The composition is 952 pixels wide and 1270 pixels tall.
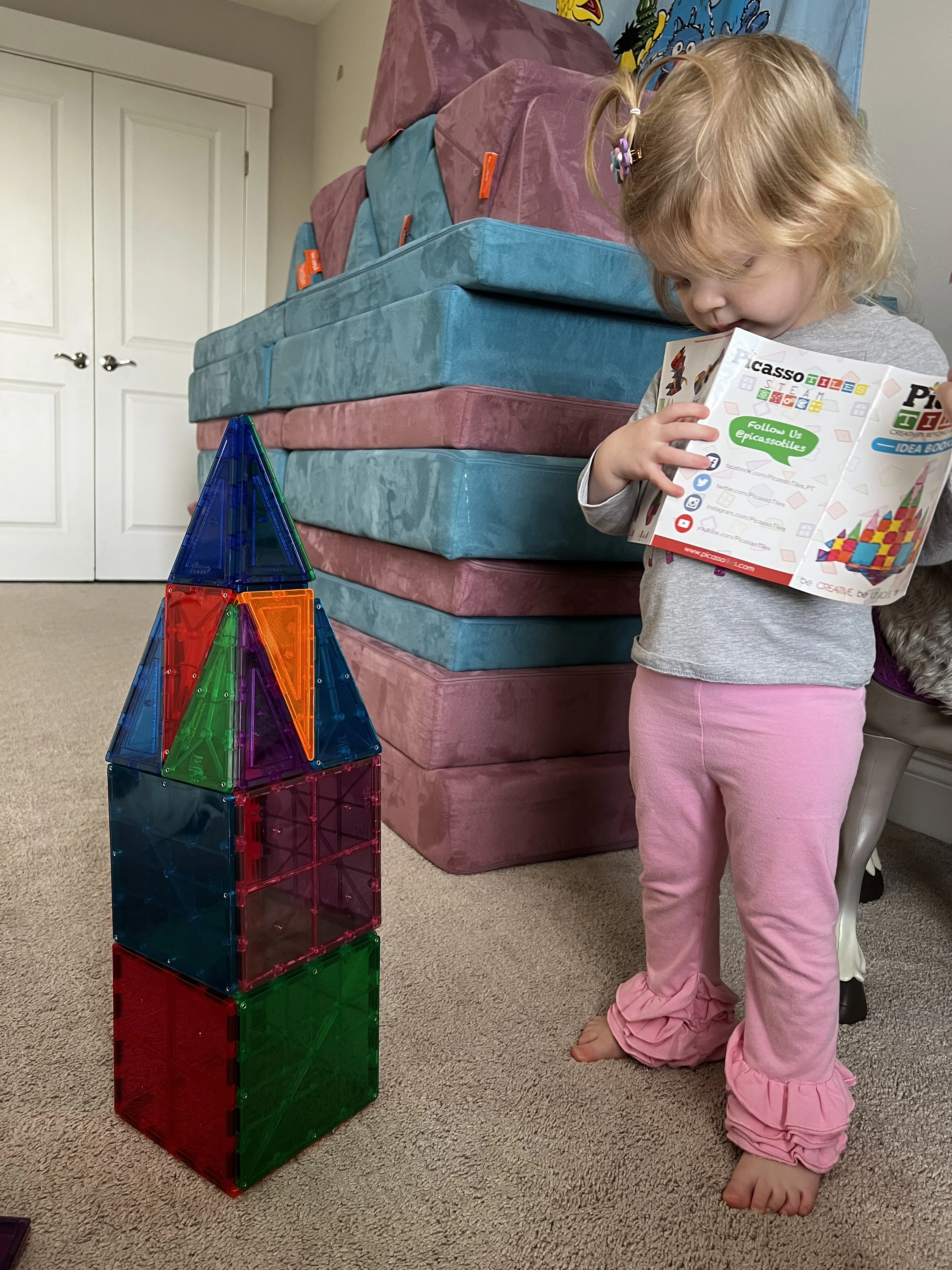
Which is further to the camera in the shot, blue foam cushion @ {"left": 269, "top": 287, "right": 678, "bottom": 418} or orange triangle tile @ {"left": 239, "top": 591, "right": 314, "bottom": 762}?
blue foam cushion @ {"left": 269, "top": 287, "right": 678, "bottom": 418}

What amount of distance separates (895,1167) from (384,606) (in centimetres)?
96

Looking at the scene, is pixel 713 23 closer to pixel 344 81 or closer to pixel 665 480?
pixel 665 480

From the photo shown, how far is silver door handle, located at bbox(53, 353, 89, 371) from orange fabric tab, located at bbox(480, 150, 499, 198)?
2748 mm

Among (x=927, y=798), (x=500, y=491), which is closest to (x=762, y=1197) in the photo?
(x=500, y=491)

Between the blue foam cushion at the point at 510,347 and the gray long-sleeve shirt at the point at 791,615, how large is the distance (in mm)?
493

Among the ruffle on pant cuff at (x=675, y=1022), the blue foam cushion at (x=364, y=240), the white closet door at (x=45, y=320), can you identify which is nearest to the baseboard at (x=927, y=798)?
the ruffle on pant cuff at (x=675, y=1022)

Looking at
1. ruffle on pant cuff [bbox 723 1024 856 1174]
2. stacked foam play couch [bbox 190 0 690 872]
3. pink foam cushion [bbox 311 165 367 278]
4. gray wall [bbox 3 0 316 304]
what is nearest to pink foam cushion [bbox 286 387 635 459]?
stacked foam play couch [bbox 190 0 690 872]

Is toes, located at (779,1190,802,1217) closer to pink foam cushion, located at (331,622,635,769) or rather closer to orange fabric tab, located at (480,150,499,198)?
pink foam cushion, located at (331,622,635,769)

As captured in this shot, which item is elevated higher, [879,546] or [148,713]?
[879,546]

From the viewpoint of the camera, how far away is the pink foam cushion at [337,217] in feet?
7.02

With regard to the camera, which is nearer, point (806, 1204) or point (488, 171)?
point (806, 1204)

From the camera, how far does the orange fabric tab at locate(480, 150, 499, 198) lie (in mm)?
1369

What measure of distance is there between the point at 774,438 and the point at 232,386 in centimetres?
191

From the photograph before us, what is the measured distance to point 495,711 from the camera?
1249 millimetres
